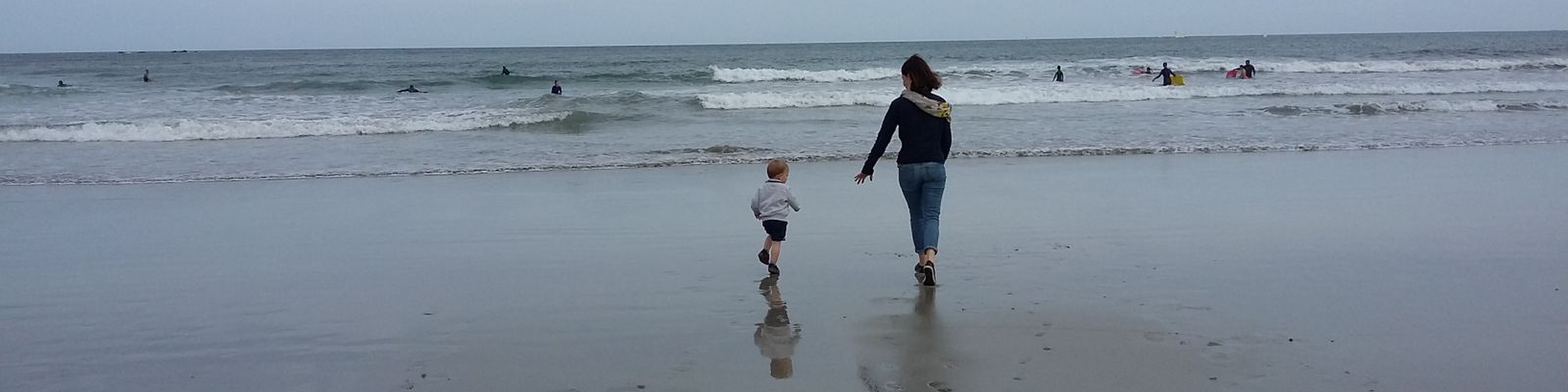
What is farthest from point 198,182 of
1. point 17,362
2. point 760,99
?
point 760,99

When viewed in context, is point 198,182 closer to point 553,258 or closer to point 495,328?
point 553,258

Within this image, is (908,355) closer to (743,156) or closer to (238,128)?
(743,156)

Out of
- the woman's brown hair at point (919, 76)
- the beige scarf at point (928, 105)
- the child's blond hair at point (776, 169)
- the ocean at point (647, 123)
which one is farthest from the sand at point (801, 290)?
the ocean at point (647, 123)

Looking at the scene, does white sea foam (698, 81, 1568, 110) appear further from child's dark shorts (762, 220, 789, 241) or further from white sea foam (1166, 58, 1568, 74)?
child's dark shorts (762, 220, 789, 241)

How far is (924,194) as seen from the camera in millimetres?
5992

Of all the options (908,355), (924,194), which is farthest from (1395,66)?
(908,355)

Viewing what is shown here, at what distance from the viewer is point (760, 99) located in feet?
79.8

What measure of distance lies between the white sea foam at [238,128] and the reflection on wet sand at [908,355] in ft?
46.2

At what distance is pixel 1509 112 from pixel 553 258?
18338 mm

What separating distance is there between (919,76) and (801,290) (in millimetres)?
1253

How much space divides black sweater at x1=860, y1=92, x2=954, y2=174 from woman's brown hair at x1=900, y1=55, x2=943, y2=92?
0.06m

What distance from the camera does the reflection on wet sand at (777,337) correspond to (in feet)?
14.5

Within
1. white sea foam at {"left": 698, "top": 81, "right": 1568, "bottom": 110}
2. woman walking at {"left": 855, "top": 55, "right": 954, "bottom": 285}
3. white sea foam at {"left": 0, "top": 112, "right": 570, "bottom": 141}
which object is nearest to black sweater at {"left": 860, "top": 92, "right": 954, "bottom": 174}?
woman walking at {"left": 855, "top": 55, "right": 954, "bottom": 285}

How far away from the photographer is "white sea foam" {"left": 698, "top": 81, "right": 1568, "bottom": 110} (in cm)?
2422
